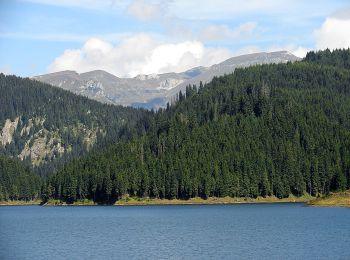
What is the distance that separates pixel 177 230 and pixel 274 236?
2376 centimetres

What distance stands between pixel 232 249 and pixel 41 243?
33.7 m

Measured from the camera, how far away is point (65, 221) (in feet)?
566

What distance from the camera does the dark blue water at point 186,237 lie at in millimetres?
99562

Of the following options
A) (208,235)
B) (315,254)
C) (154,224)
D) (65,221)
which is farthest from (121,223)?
(315,254)

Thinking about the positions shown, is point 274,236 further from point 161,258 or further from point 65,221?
point 65,221

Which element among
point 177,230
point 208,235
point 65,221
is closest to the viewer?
point 208,235

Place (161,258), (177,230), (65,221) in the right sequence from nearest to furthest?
1. (161,258)
2. (177,230)
3. (65,221)

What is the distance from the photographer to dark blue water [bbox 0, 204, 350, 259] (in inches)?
3920

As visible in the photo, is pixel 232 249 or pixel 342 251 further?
pixel 232 249

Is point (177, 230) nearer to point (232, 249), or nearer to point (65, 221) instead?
point (232, 249)

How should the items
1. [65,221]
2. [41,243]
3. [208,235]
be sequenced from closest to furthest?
[41,243]
[208,235]
[65,221]

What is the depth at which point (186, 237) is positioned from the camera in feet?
401

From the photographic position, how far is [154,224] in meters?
154

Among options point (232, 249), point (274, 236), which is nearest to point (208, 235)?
point (274, 236)
